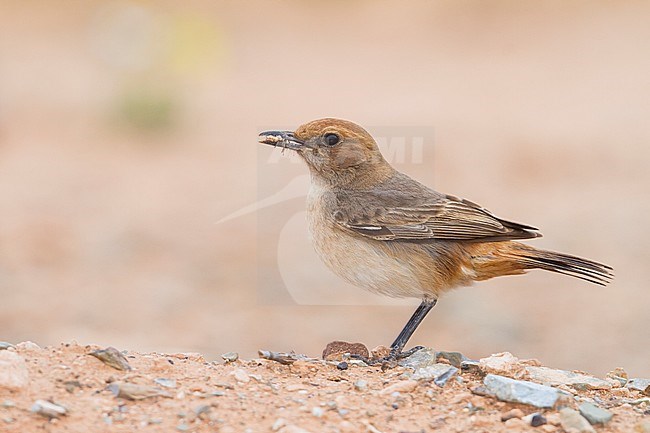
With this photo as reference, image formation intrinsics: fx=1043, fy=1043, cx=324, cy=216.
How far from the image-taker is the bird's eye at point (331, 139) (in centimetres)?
757

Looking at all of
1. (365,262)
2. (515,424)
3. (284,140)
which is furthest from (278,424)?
(284,140)

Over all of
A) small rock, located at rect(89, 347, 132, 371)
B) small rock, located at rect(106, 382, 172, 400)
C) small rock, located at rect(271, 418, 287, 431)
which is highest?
small rock, located at rect(89, 347, 132, 371)

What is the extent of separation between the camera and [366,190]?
24.9 feet

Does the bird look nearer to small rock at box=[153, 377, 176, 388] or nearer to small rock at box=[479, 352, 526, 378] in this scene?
small rock at box=[479, 352, 526, 378]

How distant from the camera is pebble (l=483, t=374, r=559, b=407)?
543 cm

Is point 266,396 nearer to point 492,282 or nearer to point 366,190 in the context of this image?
point 366,190

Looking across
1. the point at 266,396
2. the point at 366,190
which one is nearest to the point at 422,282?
the point at 366,190

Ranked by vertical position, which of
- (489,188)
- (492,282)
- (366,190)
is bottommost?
(492,282)

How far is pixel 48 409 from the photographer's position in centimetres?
488

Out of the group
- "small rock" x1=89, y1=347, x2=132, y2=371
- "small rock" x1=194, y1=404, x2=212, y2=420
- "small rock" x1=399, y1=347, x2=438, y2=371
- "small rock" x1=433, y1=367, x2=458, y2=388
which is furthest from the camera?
"small rock" x1=399, y1=347, x2=438, y2=371

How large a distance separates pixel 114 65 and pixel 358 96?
5116mm

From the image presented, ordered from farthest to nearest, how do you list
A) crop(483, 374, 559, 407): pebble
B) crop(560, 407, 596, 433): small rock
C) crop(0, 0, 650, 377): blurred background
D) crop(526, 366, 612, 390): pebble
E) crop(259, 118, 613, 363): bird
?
crop(0, 0, 650, 377): blurred background < crop(259, 118, 613, 363): bird < crop(526, 366, 612, 390): pebble < crop(483, 374, 559, 407): pebble < crop(560, 407, 596, 433): small rock

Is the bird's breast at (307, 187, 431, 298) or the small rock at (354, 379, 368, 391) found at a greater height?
the bird's breast at (307, 187, 431, 298)

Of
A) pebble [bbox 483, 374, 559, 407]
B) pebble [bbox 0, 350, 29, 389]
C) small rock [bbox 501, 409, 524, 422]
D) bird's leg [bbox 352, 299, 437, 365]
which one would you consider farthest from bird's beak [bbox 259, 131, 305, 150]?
small rock [bbox 501, 409, 524, 422]
